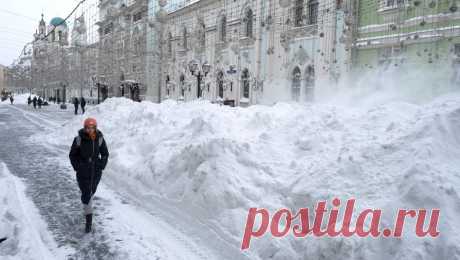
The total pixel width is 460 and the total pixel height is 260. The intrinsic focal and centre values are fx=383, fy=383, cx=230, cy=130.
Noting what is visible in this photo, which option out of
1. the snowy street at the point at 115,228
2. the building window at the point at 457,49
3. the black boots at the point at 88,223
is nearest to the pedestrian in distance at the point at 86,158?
the black boots at the point at 88,223

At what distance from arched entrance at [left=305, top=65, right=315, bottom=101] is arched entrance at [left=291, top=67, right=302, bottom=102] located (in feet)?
1.76

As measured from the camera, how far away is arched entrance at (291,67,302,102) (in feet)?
72.3

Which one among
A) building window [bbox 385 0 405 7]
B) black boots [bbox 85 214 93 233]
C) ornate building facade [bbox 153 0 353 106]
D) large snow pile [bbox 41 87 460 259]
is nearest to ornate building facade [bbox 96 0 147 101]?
ornate building facade [bbox 153 0 353 106]

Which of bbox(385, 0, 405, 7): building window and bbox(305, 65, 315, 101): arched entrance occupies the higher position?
bbox(385, 0, 405, 7): building window

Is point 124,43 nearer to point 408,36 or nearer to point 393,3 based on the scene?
point 393,3

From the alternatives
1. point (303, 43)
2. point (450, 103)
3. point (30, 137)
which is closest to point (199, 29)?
point (303, 43)

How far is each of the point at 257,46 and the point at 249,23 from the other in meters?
2.25

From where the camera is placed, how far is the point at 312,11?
70.0ft

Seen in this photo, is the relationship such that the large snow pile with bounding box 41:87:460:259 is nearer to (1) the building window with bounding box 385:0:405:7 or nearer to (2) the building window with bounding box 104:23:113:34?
(1) the building window with bounding box 385:0:405:7

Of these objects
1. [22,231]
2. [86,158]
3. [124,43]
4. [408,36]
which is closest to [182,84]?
[124,43]

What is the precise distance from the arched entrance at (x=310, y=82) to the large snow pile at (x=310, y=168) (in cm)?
1125

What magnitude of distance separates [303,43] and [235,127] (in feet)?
46.7

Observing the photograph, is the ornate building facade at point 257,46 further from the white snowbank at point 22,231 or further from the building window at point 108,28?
the white snowbank at point 22,231

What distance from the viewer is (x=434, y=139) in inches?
207
